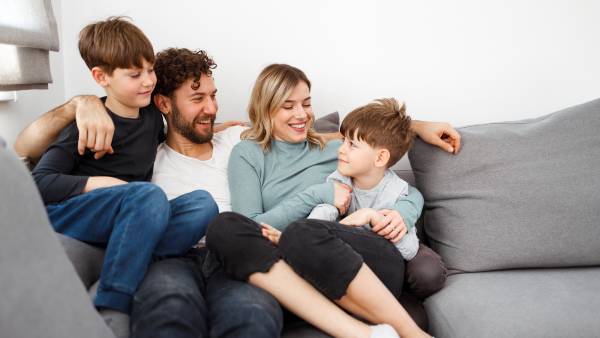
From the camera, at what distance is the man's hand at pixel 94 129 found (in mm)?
1452

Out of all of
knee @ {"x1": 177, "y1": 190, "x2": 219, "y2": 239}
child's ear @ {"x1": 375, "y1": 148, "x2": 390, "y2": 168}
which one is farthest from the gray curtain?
child's ear @ {"x1": 375, "y1": 148, "x2": 390, "y2": 168}

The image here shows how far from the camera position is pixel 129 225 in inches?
50.2

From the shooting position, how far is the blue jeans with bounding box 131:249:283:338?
3.44ft

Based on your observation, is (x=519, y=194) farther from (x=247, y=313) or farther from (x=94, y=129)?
(x=94, y=129)

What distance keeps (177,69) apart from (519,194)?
4.02 ft

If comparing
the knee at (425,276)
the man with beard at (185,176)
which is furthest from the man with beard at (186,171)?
the knee at (425,276)

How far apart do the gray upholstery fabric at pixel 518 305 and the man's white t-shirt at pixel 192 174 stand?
31.1 inches

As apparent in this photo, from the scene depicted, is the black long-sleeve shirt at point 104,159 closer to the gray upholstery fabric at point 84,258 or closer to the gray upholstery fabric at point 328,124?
the gray upholstery fabric at point 84,258

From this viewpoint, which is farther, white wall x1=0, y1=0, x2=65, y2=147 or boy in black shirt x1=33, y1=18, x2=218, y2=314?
white wall x1=0, y1=0, x2=65, y2=147

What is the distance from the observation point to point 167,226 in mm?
1418

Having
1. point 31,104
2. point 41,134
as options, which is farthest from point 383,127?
point 31,104

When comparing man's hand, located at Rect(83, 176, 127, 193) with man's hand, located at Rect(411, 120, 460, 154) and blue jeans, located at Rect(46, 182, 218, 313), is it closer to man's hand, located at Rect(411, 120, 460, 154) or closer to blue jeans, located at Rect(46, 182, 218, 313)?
blue jeans, located at Rect(46, 182, 218, 313)

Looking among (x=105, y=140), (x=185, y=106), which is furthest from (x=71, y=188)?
(x=185, y=106)

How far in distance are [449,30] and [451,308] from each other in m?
1.27
